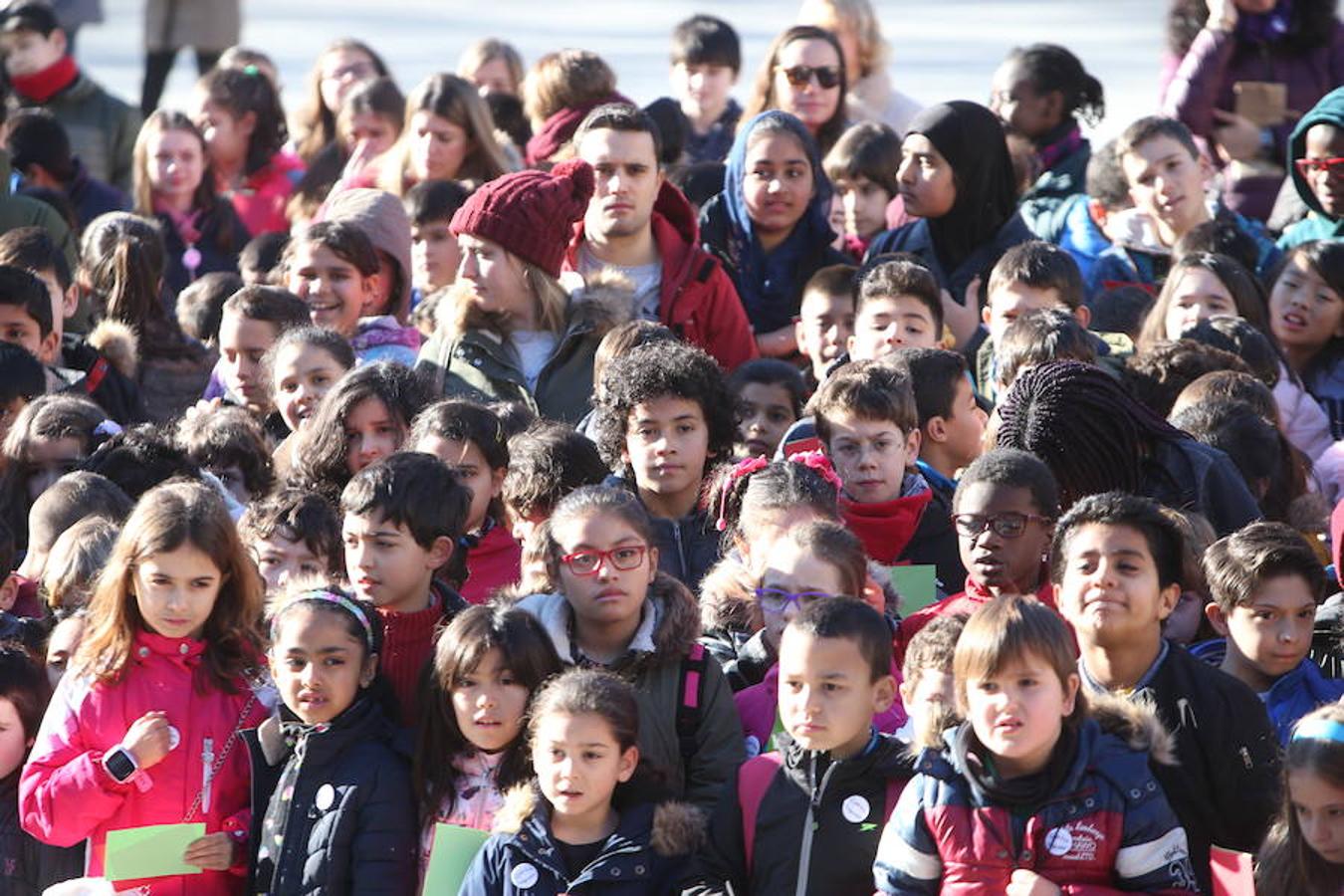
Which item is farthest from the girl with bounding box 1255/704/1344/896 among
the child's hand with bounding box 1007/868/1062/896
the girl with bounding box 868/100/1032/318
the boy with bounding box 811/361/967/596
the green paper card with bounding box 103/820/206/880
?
the girl with bounding box 868/100/1032/318

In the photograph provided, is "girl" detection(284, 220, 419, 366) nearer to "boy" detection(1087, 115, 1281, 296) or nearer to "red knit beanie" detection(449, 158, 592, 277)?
"red knit beanie" detection(449, 158, 592, 277)

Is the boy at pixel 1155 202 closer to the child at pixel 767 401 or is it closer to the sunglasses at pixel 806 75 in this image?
the sunglasses at pixel 806 75

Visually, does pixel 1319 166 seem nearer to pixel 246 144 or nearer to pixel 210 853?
pixel 246 144

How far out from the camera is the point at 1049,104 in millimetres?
10359

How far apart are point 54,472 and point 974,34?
41.3 ft

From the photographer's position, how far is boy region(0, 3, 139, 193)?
11.9 meters

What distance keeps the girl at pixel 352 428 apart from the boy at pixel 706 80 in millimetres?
4337

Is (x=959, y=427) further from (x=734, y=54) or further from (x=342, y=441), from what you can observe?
(x=734, y=54)

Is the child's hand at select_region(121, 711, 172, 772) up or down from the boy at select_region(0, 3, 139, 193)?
down

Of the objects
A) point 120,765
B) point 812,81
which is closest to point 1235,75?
point 812,81

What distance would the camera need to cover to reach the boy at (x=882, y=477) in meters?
6.66

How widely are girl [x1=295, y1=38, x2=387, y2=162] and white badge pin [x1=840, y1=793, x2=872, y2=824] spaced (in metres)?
7.42

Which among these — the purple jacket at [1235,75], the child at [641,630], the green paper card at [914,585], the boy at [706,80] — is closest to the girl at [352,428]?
the child at [641,630]

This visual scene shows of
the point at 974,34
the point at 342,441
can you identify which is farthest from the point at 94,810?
the point at 974,34
